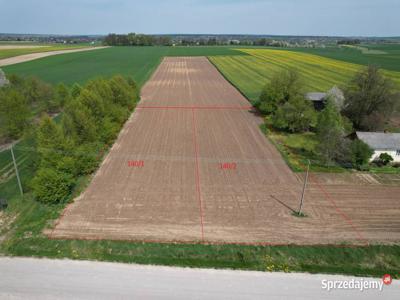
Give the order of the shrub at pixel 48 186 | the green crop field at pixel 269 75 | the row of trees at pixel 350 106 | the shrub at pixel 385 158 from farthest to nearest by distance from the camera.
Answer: the green crop field at pixel 269 75 < the row of trees at pixel 350 106 < the shrub at pixel 385 158 < the shrub at pixel 48 186

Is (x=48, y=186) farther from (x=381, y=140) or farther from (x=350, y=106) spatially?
(x=350, y=106)

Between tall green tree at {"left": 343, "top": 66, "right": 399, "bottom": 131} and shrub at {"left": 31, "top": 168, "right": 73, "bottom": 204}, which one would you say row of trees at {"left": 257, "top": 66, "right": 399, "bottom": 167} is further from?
shrub at {"left": 31, "top": 168, "right": 73, "bottom": 204}

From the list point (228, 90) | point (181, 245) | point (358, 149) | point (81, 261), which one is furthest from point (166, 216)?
point (228, 90)

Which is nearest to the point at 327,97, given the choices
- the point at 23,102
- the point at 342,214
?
the point at 342,214

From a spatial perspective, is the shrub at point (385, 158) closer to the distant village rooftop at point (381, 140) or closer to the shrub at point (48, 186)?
the distant village rooftop at point (381, 140)

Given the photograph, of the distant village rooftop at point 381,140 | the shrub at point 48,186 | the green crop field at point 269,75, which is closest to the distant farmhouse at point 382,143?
the distant village rooftop at point 381,140

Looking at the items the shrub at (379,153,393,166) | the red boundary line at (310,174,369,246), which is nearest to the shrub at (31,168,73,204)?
the red boundary line at (310,174,369,246)
